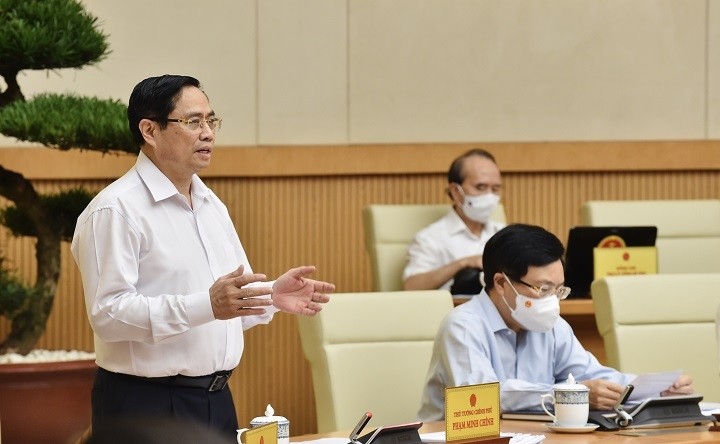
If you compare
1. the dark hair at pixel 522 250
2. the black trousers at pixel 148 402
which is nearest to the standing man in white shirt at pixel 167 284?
the black trousers at pixel 148 402

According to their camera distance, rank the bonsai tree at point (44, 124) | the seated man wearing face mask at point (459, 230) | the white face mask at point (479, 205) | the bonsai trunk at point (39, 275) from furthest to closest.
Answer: the white face mask at point (479, 205) → the seated man wearing face mask at point (459, 230) → the bonsai trunk at point (39, 275) → the bonsai tree at point (44, 124)

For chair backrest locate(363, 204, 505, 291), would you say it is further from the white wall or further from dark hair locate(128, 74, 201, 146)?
dark hair locate(128, 74, 201, 146)

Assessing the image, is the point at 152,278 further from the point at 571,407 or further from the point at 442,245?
the point at 442,245

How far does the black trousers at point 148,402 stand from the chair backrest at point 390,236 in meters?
2.56

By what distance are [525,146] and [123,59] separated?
1976 millimetres

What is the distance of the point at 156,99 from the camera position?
114 inches

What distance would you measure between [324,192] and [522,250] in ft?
8.61

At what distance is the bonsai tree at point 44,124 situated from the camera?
161 inches

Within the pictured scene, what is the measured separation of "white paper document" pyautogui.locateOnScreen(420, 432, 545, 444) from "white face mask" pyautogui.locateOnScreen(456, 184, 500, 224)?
2568 mm

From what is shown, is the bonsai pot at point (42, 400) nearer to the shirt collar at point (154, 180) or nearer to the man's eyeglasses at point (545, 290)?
the shirt collar at point (154, 180)

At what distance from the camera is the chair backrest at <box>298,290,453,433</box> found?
3.54 m

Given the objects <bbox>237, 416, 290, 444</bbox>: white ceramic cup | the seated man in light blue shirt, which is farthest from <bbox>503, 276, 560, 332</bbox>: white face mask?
<bbox>237, 416, 290, 444</bbox>: white ceramic cup

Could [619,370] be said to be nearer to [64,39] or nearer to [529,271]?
[529,271]

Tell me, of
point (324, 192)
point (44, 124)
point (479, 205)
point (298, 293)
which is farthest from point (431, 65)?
point (298, 293)
